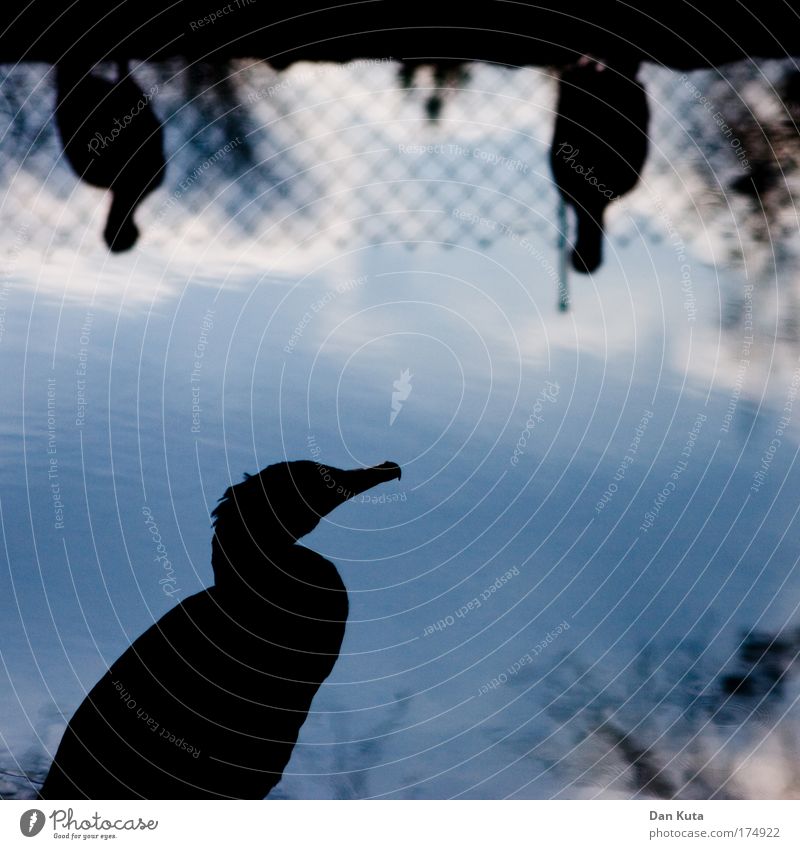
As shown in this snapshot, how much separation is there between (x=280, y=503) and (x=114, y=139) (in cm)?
44

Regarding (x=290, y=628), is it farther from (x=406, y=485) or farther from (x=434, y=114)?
(x=434, y=114)

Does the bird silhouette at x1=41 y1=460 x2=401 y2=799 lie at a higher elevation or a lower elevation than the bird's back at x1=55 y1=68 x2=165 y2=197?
lower

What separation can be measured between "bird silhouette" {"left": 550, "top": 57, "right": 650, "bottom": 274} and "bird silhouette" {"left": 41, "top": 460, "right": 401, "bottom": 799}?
0.37 meters

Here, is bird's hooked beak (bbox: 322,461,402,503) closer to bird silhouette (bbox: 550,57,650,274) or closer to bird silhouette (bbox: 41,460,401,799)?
bird silhouette (bbox: 41,460,401,799)

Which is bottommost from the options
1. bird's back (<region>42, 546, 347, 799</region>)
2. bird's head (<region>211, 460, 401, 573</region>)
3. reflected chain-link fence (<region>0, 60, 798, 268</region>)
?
bird's back (<region>42, 546, 347, 799</region>)

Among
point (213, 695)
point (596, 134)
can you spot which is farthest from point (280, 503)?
point (596, 134)

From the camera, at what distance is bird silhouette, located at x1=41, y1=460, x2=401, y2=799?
0.96 m

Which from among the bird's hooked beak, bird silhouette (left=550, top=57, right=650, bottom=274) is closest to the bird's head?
the bird's hooked beak

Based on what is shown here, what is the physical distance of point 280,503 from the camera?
3.23ft

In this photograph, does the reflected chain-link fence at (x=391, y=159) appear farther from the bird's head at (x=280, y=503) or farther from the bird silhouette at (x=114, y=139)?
the bird's head at (x=280, y=503)

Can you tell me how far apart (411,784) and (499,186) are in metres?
0.64

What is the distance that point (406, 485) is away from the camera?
38.6 inches
